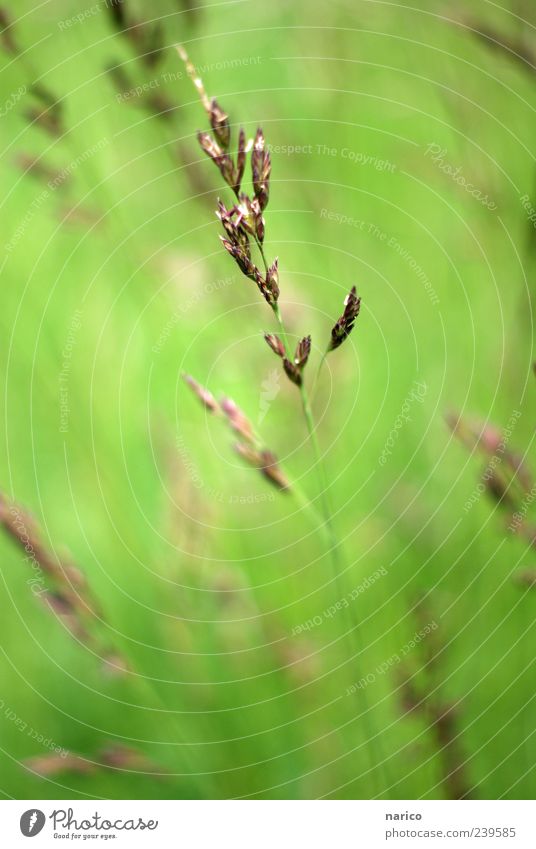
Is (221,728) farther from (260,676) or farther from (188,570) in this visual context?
(188,570)

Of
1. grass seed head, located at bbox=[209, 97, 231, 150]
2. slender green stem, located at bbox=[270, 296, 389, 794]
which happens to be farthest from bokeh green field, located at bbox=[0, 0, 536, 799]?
grass seed head, located at bbox=[209, 97, 231, 150]

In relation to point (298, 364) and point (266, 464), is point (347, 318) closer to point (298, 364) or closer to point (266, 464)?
point (298, 364)

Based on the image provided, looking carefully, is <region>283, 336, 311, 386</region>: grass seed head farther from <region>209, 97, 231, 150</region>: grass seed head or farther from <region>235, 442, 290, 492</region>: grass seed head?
<region>209, 97, 231, 150</region>: grass seed head

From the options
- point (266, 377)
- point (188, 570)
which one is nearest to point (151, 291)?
point (266, 377)
